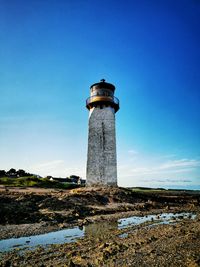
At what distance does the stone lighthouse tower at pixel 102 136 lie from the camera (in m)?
28.7

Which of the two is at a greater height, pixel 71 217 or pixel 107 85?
pixel 107 85

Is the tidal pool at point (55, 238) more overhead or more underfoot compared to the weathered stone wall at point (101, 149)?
more underfoot

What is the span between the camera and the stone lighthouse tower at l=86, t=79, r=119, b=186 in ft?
94.2

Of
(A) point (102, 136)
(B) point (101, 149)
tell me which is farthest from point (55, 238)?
(A) point (102, 136)

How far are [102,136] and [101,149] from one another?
1.76 meters

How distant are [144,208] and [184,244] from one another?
13.5 meters

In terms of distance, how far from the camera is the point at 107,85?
31875 millimetres

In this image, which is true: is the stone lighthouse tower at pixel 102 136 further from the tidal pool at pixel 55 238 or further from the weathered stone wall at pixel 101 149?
the tidal pool at pixel 55 238

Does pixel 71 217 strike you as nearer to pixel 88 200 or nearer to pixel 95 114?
pixel 88 200

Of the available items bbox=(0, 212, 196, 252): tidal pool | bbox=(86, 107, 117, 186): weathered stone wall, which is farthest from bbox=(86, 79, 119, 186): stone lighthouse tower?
bbox=(0, 212, 196, 252): tidal pool

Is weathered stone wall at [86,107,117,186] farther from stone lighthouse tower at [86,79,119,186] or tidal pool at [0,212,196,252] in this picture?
tidal pool at [0,212,196,252]

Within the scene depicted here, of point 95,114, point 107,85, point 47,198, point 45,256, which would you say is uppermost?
point 107,85

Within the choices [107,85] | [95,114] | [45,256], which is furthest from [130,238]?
[107,85]

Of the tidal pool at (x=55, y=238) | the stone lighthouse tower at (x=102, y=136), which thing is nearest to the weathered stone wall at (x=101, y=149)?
the stone lighthouse tower at (x=102, y=136)
